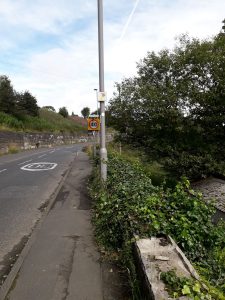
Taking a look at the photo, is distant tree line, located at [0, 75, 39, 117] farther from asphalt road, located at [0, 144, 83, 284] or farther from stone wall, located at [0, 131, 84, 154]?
asphalt road, located at [0, 144, 83, 284]

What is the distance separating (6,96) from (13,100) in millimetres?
1841

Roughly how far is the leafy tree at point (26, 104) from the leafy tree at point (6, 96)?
2298mm

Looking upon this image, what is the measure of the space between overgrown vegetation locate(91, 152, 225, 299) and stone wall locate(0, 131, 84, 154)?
32183mm

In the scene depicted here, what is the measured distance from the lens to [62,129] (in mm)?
77000

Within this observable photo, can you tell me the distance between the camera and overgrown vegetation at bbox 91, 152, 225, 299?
14.7 ft

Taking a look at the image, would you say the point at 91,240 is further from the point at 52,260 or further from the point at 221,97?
the point at 221,97

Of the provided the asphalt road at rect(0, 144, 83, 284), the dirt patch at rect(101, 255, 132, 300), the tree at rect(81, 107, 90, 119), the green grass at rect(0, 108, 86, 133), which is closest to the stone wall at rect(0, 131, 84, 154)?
the green grass at rect(0, 108, 86, 133)

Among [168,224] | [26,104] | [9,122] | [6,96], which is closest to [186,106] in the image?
[168,224]

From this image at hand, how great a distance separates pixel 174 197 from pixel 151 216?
101 centimetres

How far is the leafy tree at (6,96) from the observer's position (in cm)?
5272

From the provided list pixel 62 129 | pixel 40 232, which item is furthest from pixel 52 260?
pixel 62 129

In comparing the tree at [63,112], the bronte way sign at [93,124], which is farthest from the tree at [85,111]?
the bronte way sign at [93,124]

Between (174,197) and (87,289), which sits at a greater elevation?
(174,197)

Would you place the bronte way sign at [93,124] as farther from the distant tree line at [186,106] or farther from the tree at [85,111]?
the tree at [85,111]
